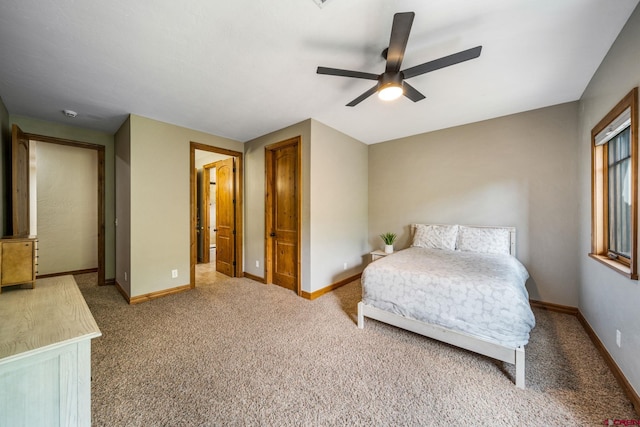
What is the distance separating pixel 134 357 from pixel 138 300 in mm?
1399

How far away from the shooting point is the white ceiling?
1502 mm

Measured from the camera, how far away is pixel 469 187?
11.4 ft

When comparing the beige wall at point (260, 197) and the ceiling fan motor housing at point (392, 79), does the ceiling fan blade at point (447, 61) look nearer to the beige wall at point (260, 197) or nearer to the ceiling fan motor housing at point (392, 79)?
the ceiling fan motor housing at point (392, 79)

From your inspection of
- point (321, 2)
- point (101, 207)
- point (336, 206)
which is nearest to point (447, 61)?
point (321, 2)

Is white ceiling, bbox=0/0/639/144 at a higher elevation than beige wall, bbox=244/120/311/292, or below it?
higher

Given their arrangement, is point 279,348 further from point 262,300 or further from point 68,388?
point 68,388

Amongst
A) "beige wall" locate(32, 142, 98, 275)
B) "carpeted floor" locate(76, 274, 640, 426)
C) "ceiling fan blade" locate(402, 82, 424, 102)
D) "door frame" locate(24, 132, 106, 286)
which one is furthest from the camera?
"beige wall" locate(32, 142, 98, 275)

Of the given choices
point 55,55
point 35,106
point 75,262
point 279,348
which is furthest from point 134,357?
point 75,262

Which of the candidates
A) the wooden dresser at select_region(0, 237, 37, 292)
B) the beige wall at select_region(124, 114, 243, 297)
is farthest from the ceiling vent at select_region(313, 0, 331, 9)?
the beige wall at select_region(124, 114, 243, 297)

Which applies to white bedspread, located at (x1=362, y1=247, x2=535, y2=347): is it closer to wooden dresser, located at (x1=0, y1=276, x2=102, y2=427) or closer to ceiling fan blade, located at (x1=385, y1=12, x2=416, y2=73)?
ceiling fan blade, located at (x1=385, y1=12, x2=416, y2=73)

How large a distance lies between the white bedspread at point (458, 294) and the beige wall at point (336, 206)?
1.14 metres

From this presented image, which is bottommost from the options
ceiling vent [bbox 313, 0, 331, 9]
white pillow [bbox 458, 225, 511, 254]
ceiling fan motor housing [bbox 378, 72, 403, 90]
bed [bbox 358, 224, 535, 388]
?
bed [bbox 358, 224, 535, 388]

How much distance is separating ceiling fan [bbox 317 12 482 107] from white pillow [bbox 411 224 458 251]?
2156 millimetres

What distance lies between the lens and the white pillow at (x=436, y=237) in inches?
132
